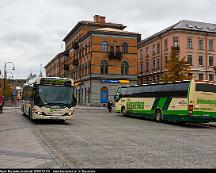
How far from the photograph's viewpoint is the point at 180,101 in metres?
24.8

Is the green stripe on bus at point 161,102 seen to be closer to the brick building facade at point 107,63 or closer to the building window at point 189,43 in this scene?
the brick building facade at point 107,63

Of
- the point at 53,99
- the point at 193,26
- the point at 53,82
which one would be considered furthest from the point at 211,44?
the point at 53,99

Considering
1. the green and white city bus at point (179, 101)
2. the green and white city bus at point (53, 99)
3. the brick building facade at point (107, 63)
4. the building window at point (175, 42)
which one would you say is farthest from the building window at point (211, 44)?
the green and white city bus at point (53, 99)

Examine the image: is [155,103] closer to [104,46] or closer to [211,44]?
[104,46]

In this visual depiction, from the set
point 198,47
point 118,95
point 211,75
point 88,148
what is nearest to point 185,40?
point 198,47

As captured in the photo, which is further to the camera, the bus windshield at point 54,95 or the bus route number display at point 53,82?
the bus route number display at point 53,82

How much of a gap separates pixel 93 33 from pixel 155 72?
19.6 m

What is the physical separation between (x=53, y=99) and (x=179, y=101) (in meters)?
8.49

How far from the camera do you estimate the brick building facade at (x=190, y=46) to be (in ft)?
237

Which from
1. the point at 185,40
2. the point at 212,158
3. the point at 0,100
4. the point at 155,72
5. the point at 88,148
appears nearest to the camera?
the point at 212,158

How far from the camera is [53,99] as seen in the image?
23.0 metres

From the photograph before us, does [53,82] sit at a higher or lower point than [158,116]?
higher

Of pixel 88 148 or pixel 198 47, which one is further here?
pixel 198 47

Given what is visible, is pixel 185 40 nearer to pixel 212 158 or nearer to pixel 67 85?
pixel 67 85
